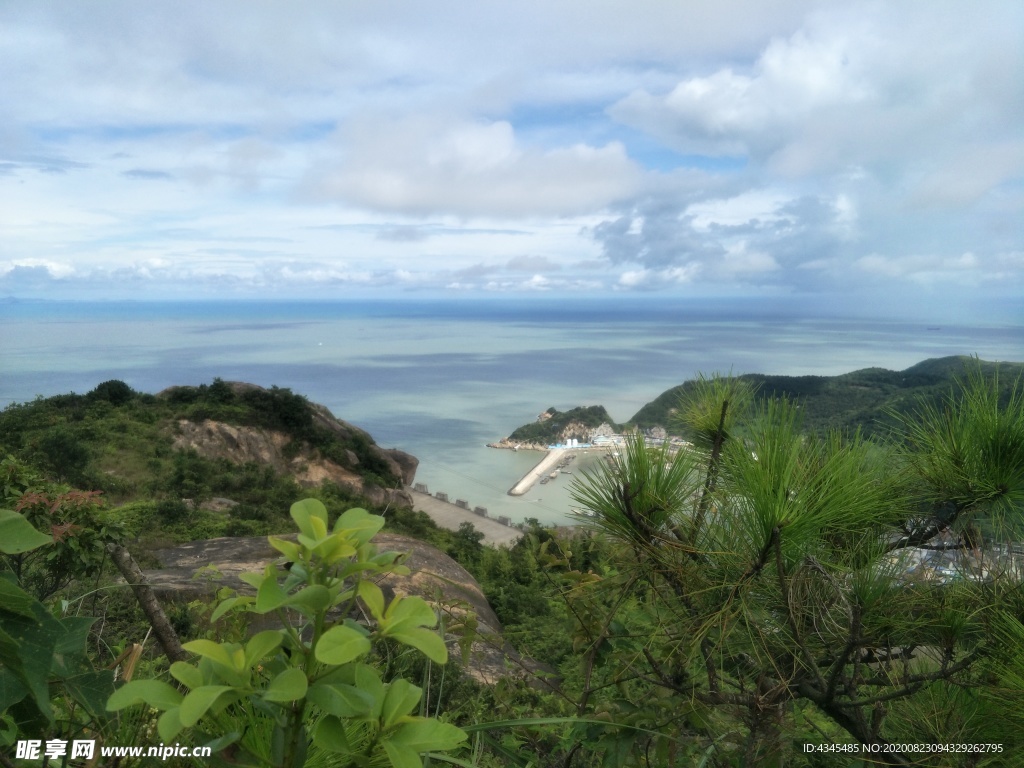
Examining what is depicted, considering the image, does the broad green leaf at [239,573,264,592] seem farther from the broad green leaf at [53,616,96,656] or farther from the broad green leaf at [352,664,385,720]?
the broad green leaf at [53,616,96,656]

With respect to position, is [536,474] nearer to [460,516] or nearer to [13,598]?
[460,516]

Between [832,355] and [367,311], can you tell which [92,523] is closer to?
[832,355]

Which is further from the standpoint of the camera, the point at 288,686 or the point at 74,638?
the point at 74,638

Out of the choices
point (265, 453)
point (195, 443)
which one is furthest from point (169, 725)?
point (195, 443)

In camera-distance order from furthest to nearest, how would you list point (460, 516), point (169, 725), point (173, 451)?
point (460, 516) → point (173, 451) → point (169, 725)

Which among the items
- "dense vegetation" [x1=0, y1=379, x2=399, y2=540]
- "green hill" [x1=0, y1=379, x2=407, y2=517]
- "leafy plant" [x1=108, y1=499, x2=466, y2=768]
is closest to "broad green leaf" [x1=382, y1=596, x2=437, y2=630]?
"leafy plant" [x1=108, y1=499, x2=466, y2=768]

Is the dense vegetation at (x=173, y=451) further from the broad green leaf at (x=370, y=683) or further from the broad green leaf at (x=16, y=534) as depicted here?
the broad green leaf at (x=370, y=683)
